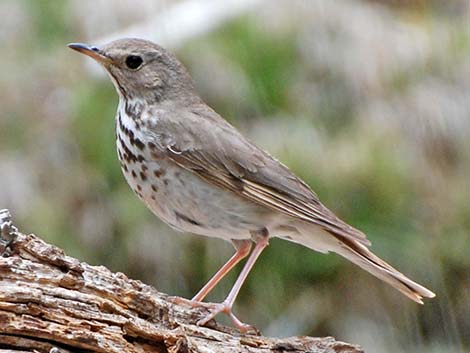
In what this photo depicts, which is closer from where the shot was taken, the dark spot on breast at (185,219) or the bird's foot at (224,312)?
the bird's foot at (224,312)

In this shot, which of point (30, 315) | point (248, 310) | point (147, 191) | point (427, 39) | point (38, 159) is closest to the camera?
point (30, 315)

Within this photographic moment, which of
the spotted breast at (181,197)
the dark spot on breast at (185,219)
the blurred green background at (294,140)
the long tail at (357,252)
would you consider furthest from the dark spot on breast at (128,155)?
the blurred green background at (294,140)

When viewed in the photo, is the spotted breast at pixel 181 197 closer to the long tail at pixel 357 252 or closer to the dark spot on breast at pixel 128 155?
the dark spot on breast at pixel 128 155

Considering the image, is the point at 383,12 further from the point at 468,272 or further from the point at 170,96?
the point at 170,96

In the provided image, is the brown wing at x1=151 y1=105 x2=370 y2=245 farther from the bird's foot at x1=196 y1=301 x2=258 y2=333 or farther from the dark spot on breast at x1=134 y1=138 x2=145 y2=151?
the bird's foot at x1=196 y1=301 x2=258 y2=333

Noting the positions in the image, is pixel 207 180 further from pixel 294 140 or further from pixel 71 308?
pixel 294 140

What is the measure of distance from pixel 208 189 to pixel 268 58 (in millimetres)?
2851

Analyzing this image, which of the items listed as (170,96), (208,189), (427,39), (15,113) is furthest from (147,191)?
(427,39)

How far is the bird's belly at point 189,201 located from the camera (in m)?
4.79

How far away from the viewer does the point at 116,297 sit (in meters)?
4.13

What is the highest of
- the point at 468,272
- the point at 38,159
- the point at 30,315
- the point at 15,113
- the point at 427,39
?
the point at 427,39

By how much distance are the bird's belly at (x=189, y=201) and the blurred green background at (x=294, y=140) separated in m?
1.66

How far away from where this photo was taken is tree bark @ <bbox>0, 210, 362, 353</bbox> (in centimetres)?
382

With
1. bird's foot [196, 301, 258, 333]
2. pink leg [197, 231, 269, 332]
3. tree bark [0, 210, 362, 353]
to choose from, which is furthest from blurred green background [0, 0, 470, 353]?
tree bark [0, 210, 362, 353]
